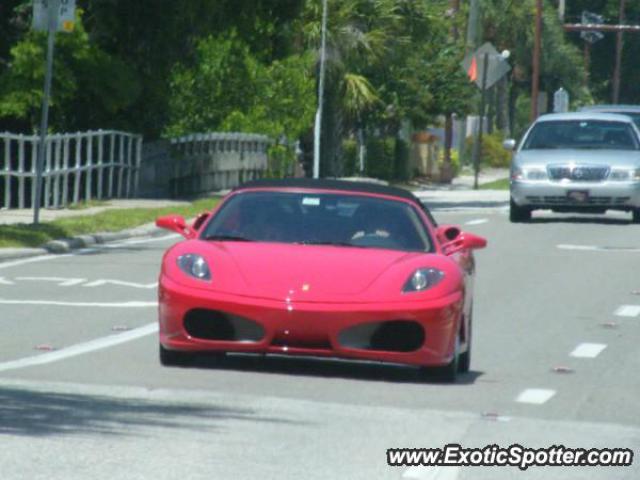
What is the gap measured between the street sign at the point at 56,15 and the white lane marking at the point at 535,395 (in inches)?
549

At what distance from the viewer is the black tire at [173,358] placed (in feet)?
42.3

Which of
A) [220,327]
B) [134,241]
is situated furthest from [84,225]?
[220,327]

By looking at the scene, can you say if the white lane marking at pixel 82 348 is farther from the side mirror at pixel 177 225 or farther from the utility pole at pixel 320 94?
the utility pole at pixel 320 94

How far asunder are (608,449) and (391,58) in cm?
4070

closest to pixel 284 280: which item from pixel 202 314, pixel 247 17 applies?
pixel 202 314

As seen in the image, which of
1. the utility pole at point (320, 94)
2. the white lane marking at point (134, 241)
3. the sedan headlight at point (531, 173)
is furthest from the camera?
the utility pole at point (320, 94)

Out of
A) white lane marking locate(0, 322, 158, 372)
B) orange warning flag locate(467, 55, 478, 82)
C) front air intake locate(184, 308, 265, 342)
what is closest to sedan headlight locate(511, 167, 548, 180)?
white lane marking locate(0, 322, 158, 372)

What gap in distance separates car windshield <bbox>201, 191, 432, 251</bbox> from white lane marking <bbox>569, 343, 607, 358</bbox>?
1913 millimetres

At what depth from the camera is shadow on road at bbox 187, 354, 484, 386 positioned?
12859mm

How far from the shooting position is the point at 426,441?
9938mm

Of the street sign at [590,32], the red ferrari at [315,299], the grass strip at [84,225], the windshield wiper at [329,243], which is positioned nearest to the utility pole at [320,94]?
the grass strip at [84,225]

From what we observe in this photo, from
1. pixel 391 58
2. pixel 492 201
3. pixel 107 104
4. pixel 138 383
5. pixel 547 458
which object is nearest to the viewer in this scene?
pixel 547 458

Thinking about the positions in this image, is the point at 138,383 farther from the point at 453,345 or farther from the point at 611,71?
the point at 611,71

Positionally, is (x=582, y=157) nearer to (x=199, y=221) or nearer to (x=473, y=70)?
(x=199, y=221)
